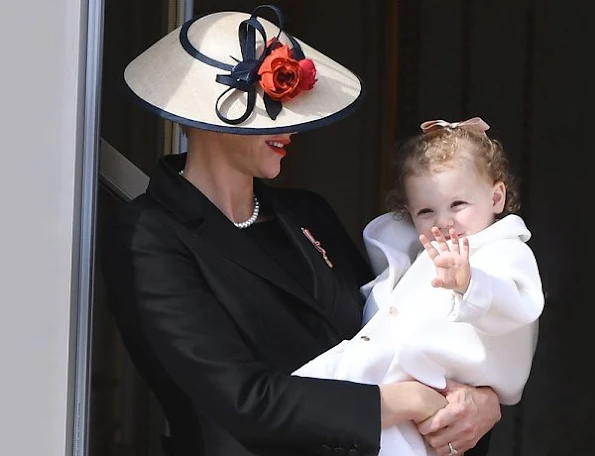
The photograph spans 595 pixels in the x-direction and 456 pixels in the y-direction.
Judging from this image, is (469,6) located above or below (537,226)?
above

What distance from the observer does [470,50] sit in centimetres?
428

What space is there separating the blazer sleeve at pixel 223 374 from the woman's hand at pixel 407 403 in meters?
0.03

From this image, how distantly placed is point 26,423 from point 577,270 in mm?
2509

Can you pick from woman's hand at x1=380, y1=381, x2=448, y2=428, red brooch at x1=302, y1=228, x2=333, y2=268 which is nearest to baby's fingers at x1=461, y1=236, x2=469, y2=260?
woman's hand at x1=380, y1=381, x2=448, y2=428

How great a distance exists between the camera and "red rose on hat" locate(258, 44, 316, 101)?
86.8 inches

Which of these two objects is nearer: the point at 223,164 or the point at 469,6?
the point at 223,164

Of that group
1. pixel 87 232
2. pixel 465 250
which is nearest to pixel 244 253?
pixel 87 232

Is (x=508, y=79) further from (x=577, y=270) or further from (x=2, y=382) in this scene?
(x=2, y=382)

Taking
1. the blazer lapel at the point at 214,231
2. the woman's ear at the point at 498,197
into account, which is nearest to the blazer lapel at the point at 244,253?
the blazer lapel at the point at 214,231

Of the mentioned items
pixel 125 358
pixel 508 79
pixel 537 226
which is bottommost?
pixel 125 358

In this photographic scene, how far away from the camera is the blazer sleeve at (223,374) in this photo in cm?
205

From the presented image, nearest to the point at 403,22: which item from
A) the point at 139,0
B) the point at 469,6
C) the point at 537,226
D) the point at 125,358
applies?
the point at 469,6

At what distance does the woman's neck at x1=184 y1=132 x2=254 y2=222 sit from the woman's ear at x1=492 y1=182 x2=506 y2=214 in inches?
16.5

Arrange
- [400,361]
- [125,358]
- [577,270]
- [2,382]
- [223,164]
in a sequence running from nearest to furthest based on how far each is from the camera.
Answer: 1. [2,382]
2. [400,361]
3. [223,164]
4. [125,358]
5. [577,270]
